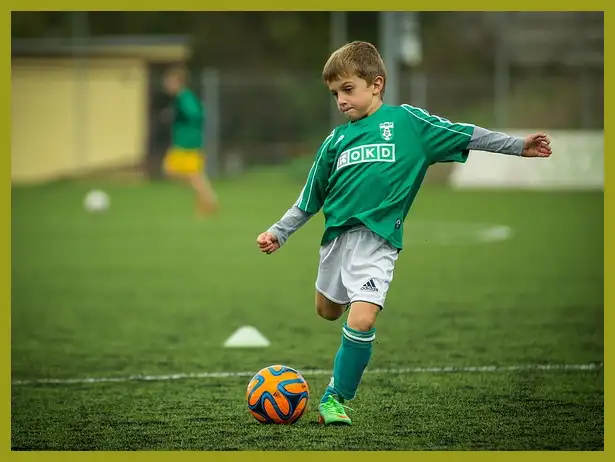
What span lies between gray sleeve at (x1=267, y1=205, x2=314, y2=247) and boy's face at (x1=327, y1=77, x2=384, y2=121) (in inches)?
21.6

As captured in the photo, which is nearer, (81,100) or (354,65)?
(354,65)

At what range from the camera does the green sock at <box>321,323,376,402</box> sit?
5.83 meters

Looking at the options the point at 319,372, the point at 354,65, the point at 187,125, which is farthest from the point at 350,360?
the point at 187,125

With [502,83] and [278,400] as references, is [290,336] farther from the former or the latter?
[502,83]

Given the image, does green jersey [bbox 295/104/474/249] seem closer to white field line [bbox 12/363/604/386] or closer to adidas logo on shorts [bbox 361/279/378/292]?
adidas logo on shorts [bbox 361/279/378/292]

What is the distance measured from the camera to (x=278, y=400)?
5.85m

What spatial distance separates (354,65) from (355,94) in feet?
0.50

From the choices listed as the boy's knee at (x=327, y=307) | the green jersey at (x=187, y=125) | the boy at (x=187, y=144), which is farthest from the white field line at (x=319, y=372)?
the green jersey at (x=187, y=125)

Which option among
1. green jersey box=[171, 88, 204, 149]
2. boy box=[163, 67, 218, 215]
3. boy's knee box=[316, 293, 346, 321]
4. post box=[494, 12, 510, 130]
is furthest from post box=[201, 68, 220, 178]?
boy's knee box=[316, 293, 346, 321]

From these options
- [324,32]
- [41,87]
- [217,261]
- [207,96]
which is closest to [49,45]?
[41,87]

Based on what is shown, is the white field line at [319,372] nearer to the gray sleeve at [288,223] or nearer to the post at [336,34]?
the gray sleeve at [288,223]

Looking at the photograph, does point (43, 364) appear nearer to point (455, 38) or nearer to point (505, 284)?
point (505, 284)

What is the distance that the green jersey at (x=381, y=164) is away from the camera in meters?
6.00

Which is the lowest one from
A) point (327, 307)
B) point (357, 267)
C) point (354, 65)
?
point (327, 307)
